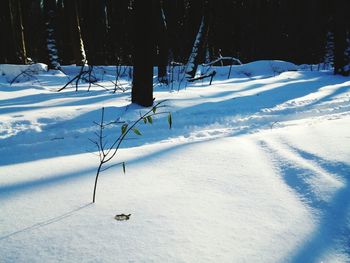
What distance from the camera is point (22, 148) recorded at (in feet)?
8.32

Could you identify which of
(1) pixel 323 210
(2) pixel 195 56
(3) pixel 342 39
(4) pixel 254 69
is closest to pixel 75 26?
(2) pixel 195 56

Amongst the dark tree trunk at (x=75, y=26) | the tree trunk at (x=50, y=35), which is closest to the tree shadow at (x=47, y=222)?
the dark tree trunk at (x=75, y=26)

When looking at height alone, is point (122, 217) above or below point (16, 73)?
below

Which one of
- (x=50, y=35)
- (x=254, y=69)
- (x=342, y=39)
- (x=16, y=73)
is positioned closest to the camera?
(x=16, y=73)

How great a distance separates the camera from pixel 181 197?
1.37 metres

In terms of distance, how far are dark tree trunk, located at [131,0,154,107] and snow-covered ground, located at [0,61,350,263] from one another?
740 millimetres

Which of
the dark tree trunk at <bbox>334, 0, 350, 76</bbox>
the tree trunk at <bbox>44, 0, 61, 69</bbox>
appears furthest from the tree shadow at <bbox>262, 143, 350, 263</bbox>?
the tree trunk at <bbox>44, 0, 61, 69</bbox>

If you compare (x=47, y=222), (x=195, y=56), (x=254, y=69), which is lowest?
(x=47, y=222)

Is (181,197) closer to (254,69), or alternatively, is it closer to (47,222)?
(47,222)

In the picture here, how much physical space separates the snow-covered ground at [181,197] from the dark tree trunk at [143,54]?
0.74 meters

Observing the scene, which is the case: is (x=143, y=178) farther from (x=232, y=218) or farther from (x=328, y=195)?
(x=328, y=195)

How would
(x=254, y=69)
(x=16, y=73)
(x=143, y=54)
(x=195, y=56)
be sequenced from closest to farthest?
(x=143, y=54) < (x=16, y=73) < (x=195, y=56) < (x=254, y=69)

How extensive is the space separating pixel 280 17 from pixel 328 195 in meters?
23.1

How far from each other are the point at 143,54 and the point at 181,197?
2.42 metres
